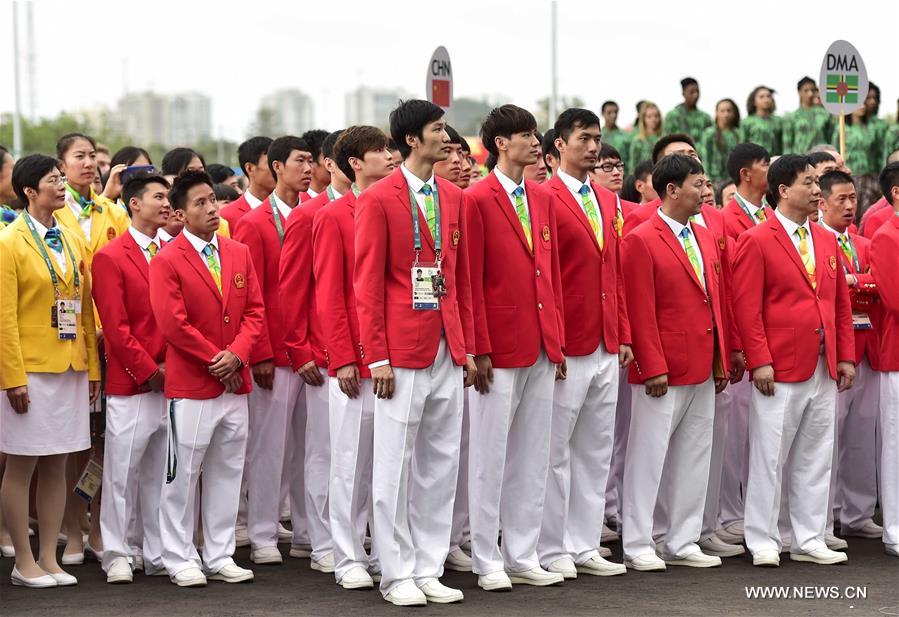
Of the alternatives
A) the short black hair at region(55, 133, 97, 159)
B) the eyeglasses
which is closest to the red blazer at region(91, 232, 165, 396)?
the short black hair at region(55, 133, 97, 159)

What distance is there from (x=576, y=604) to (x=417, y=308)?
161 cm

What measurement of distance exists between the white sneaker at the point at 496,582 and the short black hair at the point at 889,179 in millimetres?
3475

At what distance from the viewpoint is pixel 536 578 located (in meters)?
6.96

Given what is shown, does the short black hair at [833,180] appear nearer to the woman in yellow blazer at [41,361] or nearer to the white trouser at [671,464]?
the white trouser at [671,464]

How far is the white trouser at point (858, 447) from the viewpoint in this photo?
843 centimetres

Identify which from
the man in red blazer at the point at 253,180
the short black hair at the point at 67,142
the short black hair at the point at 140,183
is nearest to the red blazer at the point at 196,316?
the short black hair at the point at 140,183

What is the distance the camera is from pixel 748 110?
47.9 feet

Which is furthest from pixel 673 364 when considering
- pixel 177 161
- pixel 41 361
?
pixel 177 161

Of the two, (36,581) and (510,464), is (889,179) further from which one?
(36,581)

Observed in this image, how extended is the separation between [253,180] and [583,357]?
2.70 m

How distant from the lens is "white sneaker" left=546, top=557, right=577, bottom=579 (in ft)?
23.5

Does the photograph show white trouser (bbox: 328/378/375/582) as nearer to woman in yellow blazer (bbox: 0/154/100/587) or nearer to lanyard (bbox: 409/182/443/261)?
lanyard (bbox: 409/182/443/261)

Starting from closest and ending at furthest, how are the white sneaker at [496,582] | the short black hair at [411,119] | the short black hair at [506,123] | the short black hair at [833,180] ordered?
the short black hair at [411,119], the white sneaker at [496,582], the short black hair at [506,123], the short black hair at [833,180]

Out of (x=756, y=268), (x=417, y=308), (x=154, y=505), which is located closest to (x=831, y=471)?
(x=756, y=268)
